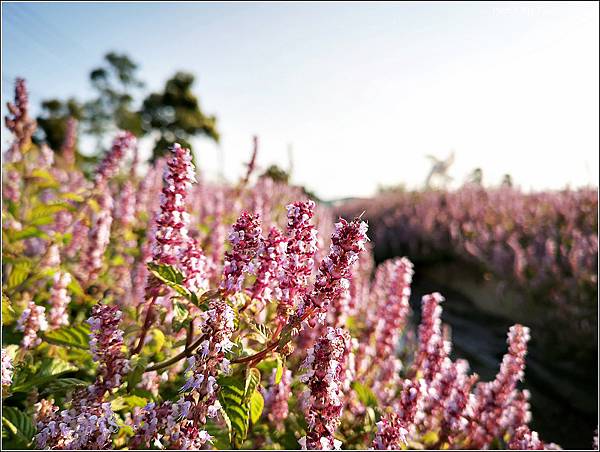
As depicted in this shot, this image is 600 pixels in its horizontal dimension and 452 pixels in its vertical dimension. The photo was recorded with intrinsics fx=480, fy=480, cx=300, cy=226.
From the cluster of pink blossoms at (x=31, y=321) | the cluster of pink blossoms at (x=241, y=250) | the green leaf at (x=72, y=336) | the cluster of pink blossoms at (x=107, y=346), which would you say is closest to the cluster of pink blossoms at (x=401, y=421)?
the cluster of pink blossoms at (x=241, y=250)

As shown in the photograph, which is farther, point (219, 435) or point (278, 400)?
point (278, 400)

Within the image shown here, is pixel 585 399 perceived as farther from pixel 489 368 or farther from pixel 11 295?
pixel 11 295

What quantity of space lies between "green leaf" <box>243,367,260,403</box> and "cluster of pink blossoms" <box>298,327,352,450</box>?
134 millimetres

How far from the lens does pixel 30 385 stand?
1.69 metres

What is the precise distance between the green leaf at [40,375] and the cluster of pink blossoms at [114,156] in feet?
4.86

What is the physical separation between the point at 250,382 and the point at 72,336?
2.92 ft

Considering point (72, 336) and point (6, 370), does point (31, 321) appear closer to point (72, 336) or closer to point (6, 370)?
point (72, 336)

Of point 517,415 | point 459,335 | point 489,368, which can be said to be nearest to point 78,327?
point 517,415

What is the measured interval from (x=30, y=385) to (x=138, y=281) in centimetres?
119

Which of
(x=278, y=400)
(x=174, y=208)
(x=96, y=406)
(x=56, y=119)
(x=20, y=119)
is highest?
(x=56, y=119)

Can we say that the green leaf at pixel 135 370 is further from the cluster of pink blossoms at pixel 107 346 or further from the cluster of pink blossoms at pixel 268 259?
the cluster of pink blossoms at pixel 268 259

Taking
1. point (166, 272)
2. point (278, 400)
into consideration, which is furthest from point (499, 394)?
point (166, 272)

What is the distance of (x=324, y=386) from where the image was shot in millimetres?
1299

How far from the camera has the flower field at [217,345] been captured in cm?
125
